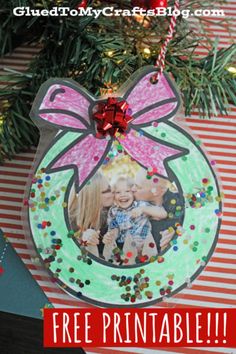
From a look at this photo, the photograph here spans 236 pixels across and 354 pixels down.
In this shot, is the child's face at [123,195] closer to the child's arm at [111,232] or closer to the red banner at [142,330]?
the child's arm at [111,232]

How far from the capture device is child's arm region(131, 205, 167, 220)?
748 mm

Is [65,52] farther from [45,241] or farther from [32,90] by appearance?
[45,241]

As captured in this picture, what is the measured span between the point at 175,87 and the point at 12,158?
0.30m

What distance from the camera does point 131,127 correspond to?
0.76m

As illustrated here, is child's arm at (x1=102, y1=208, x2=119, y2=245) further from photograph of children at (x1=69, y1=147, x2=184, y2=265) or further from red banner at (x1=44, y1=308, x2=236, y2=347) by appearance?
red banner at (x1=44, y1=308, x2=236, y2=347)

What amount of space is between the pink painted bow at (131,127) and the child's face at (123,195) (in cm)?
4

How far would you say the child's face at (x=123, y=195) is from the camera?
75 cm

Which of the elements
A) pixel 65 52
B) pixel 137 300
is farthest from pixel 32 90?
pixel 137 300

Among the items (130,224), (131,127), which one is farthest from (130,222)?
(131,127)

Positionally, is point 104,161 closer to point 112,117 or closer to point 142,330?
point 112,117

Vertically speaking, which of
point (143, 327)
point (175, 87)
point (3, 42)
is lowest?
point (143, 327)

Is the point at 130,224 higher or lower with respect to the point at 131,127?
lower

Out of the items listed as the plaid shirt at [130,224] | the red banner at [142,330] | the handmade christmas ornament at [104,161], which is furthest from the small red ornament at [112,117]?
the red banner at [142,330]

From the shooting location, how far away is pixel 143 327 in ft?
2.46
